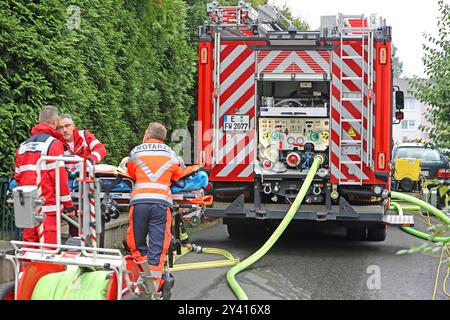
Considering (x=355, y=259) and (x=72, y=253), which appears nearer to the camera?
(x=72, y=253)

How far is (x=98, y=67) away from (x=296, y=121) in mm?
3313

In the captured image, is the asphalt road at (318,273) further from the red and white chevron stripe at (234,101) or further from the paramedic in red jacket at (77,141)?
the paramedic in red jacket at (77,141)

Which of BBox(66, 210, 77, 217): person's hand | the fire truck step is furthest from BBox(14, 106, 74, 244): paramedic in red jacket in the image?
the fire truck step

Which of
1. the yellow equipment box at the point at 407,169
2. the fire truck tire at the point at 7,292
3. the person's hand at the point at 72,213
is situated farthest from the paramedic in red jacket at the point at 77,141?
the yellow equipment box at the point at 407,169

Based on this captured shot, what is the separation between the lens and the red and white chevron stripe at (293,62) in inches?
414

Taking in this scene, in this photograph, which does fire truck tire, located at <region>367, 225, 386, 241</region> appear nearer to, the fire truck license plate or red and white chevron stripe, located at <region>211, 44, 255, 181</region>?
red and white chevron stripe, located at <region>211, 44, 255, 181</region>

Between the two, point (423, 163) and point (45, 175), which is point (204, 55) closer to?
point (45, 175)

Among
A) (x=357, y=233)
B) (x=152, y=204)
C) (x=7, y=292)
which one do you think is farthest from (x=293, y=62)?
(x=7, y=292)

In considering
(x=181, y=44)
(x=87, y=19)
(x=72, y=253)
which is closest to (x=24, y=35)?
(x=87, y=19)

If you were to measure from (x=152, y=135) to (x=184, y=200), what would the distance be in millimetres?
690

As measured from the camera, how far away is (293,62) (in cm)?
1056
